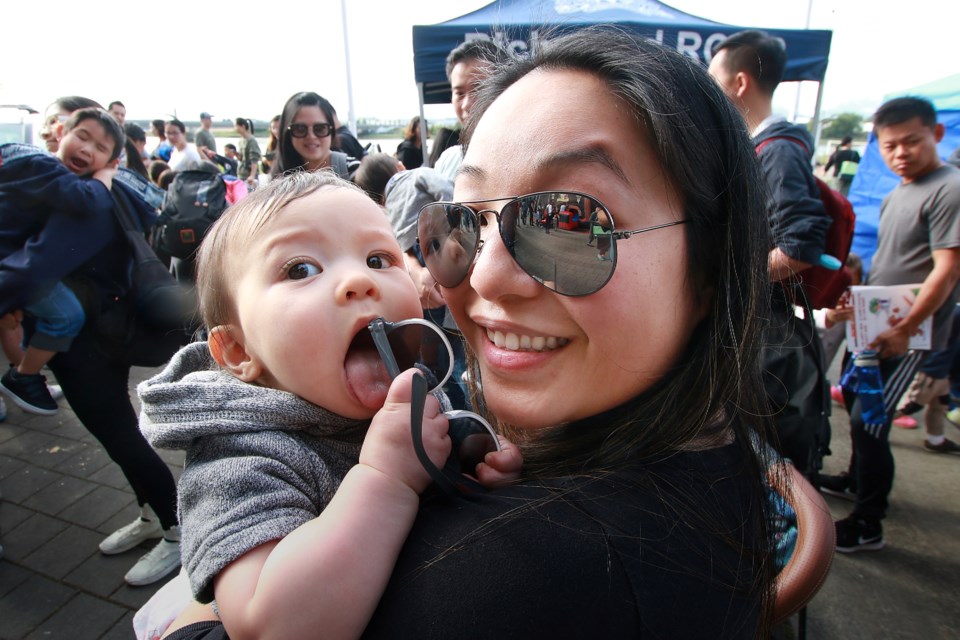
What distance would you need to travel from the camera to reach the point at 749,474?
1019mm

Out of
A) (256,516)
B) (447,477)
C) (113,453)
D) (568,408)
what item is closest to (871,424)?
(568,408)

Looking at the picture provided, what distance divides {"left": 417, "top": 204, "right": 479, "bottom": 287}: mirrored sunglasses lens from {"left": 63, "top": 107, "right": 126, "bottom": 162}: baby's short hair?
9.68 feet

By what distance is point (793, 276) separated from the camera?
243 cm

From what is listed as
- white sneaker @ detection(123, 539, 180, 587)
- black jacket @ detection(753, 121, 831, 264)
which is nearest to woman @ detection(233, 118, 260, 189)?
white sneaker @ detection(123, 539, 180, 587)

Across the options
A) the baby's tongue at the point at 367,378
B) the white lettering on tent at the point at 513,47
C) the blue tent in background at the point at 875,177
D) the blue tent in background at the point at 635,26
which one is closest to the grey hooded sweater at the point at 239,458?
the baby's tongue at the point at 367,378

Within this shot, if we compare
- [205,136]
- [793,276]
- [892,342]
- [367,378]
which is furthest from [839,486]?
[205,136]

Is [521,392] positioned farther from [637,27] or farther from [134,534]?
[637,27]

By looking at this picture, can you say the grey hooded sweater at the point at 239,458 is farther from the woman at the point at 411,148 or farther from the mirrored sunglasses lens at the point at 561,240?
the woman at the point at 411,148

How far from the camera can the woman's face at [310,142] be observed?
3.97 meters

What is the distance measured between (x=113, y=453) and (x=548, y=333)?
308cm

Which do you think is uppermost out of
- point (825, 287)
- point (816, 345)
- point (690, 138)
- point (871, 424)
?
point (690, 138)

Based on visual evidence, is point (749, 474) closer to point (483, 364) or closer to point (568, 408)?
point (568, 408)

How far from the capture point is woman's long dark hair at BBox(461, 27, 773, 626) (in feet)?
3.11

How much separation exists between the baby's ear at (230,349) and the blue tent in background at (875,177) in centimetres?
766
